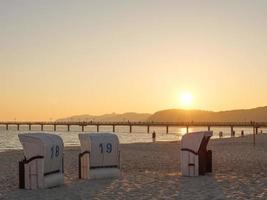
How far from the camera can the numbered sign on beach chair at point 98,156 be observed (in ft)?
50.0

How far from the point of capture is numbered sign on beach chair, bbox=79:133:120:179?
1523 cm

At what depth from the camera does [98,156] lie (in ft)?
50.4

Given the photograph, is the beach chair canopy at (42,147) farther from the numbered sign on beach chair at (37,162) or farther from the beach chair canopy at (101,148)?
the beach chair canopy at (101,148)

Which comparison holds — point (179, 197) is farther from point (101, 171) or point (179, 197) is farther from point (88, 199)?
point (101, 171)

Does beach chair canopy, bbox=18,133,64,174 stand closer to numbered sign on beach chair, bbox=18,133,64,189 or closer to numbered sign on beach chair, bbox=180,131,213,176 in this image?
numbered sign on beach chair, bbox=18,133,64,189

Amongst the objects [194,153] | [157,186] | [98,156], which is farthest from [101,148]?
[194,153]

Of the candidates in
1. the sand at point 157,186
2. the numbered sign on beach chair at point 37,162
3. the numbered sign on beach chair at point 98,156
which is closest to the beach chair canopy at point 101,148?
the numbered sign on beach chair at point 98,156

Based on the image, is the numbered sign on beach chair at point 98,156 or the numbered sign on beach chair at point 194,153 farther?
the numbered sign on beach chair at point 194,153

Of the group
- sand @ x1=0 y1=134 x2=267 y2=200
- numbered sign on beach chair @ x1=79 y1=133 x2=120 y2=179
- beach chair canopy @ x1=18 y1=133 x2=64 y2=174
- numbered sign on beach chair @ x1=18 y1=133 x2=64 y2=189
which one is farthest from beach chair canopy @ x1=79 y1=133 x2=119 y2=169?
numbered sign on beach chair @ x1=18 y1=133 x2=64 y2=189

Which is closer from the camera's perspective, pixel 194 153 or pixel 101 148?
pixel 101 148

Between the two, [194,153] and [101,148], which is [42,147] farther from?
[194,153]

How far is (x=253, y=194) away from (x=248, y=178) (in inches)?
140

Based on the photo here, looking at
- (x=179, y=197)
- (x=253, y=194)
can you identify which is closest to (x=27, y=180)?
(x=179, y=197)

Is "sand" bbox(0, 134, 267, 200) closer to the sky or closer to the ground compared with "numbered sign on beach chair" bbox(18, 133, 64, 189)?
closer to the ground
